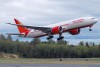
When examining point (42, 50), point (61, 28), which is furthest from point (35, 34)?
point (42, 50)

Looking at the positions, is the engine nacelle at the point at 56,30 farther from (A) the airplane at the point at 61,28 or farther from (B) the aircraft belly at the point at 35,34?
(B) the aircraft belly at the point at 35,34

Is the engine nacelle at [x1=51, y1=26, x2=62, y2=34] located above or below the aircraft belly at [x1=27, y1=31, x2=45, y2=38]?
above

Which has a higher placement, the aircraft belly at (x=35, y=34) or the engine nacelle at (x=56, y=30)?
the engine nacelle at (x=56, y=30)

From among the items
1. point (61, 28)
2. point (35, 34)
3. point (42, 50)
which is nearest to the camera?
point (61, 28)

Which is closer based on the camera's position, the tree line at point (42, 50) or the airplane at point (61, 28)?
the airplane at point (61, 28)

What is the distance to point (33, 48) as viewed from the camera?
140m

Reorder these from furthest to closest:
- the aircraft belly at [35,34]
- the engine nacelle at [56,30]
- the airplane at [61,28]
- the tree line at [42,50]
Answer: the tree line at [42,50] < the aircraft belly at [35,34] < the engine nacelle at [56,30] < the airplane at [61,28]

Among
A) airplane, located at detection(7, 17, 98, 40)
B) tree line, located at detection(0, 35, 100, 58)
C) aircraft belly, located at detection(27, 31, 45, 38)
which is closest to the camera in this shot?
airplane, located at detection(7, 17, 98, 40)

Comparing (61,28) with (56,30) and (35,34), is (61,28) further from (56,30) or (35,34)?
(35,34)

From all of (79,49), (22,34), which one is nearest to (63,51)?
(79,49)

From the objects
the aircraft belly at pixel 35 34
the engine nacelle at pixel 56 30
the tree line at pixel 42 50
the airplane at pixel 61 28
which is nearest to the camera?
the airplane at pixel 61 28

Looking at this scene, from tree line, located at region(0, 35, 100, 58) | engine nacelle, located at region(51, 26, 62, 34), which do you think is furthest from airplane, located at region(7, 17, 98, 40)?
tree line, located at region(0, 35, 100, 58)

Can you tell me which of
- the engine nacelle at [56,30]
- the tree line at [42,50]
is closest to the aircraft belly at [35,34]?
the engine nacelle at [56,30]

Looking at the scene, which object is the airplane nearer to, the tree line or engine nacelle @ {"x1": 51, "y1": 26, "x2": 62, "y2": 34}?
engine nacelle @ {"x1": 51, "y1": 26, "x2": 62, "y2": 34}
